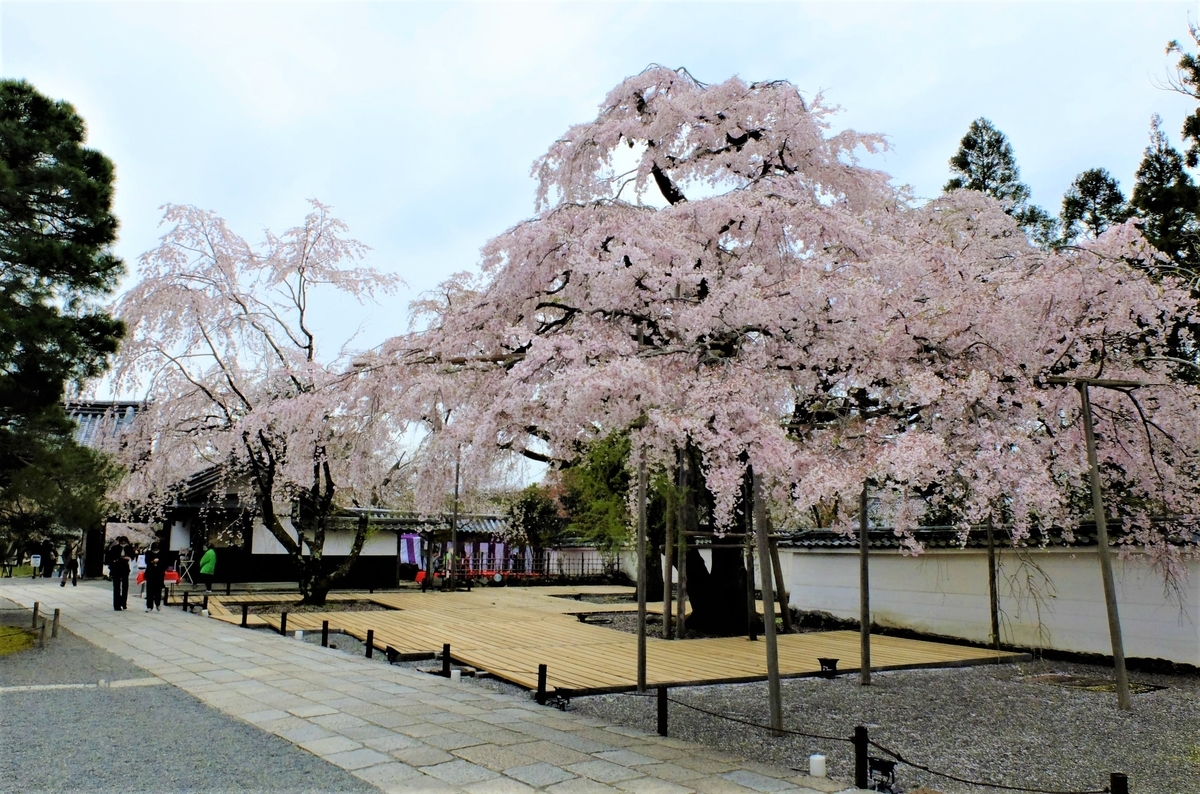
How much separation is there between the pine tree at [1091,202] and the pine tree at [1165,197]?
5.82 ft

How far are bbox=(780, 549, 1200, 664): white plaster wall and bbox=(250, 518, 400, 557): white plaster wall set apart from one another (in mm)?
13526

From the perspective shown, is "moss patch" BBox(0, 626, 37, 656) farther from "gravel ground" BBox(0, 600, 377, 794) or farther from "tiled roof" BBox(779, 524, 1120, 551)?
"tiled roof" BBox(779, 524, 1120, 551)

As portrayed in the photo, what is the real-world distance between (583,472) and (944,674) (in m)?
7.92

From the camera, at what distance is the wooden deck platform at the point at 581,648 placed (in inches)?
352

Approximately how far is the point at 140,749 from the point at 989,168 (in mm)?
23708

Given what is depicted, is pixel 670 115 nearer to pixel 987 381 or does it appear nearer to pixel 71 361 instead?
pixel 987 381

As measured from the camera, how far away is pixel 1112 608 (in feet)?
24.9

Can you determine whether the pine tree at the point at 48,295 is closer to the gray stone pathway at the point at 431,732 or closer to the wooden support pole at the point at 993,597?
the gray stone pathway at the point at 431,732

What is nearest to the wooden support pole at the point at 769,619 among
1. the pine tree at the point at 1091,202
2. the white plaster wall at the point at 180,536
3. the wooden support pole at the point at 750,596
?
the wooden support pole at the point at 750,596

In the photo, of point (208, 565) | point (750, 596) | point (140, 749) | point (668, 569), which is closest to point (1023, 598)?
point (750, 596)

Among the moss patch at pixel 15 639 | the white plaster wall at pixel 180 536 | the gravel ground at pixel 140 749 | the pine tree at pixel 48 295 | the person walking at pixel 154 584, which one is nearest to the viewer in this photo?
the gravel ground at pixel 140 749

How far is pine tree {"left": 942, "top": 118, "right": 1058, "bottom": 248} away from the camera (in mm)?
21406

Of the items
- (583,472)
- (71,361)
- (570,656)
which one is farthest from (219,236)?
(570,656)

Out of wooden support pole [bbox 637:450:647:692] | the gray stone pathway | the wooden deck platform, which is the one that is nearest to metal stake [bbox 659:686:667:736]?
the gray stone pathway
